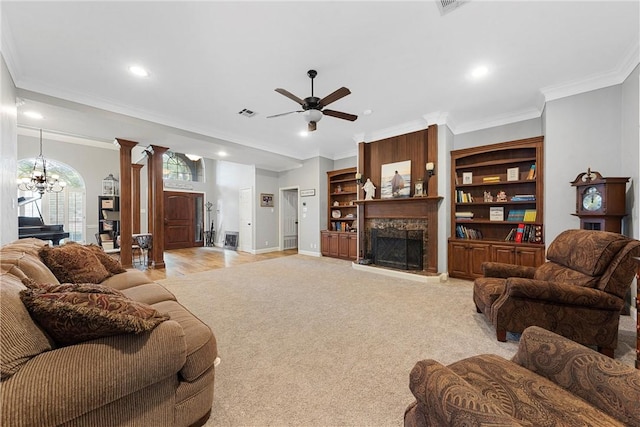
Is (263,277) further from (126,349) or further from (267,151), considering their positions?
(126,349)

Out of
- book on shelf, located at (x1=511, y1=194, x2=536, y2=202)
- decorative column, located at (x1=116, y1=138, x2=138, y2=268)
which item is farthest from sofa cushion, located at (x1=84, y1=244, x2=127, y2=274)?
book on shelf, located at (x1=511, y1=194, x2=536, y2=202)

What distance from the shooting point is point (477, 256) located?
14.2 feet

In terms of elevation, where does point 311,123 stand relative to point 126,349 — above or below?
above

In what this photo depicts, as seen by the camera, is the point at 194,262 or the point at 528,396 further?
the point at 194,262

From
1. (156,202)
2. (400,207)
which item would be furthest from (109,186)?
(400,207)

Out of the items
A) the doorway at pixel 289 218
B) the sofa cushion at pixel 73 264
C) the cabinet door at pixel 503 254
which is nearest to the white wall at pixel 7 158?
the sofa cushion at pixel 73 264

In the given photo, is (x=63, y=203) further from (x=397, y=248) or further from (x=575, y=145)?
(x=575, y=145)

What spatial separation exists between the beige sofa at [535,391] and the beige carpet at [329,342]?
67 centimetres

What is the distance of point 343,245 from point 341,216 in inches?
37.9

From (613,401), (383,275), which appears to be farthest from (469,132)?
(613,401)

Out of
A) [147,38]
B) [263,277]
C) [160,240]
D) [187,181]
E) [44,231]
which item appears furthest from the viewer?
[187,181]

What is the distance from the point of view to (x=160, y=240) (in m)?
5.54

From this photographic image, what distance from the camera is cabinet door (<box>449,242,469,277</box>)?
4.45 m

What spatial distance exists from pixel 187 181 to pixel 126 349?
30.0 ft
